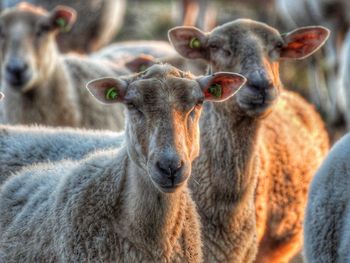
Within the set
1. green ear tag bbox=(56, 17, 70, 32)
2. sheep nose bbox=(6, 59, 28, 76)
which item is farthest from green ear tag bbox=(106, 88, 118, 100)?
green ear tag bbox=(56, 17, 70, 32)

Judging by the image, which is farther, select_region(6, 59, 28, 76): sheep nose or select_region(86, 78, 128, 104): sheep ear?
select_region(6, 59, 28, 76): sheep nose

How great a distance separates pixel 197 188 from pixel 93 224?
1.28 m

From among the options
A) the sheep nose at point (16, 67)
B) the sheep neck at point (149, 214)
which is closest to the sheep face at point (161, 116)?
the sheep neck at point (149, 214)

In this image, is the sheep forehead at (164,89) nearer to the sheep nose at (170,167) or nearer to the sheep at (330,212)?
the sheep nose at (170,167)

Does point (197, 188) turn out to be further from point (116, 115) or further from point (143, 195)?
point (116, 115)

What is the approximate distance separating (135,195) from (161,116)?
A: 1.48 ft

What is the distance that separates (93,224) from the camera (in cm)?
525

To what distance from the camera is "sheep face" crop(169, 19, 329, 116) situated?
20.3 ft

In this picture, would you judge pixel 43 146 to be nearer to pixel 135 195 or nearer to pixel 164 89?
Result: pixel 135 195

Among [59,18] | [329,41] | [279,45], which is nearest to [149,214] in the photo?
[279,45]

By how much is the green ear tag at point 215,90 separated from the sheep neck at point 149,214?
1.99ft

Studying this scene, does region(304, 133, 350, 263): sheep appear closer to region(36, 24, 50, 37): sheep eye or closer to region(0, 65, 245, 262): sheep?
region(0, 65, 245, 262): sheep

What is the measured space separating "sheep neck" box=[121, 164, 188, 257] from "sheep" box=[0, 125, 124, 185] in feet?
3.14

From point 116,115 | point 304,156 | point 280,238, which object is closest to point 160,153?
point 280,238
